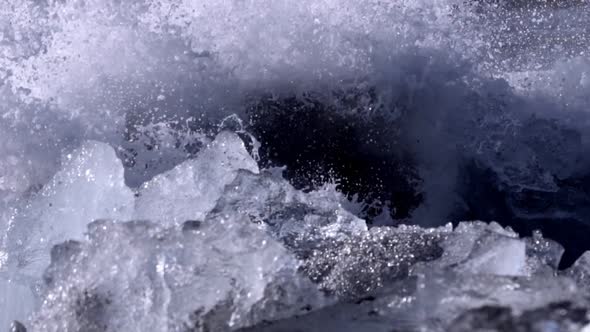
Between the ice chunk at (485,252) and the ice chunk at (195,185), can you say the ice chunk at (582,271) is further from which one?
the ice chunk at (195,185)

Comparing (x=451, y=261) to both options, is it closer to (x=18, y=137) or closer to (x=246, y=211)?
(x=246, y=211)

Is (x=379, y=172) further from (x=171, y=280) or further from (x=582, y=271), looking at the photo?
(x=171, y=280)

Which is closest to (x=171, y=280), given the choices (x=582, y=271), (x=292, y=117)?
(x=582, y=271)

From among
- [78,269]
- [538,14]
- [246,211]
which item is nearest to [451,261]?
[246,211]

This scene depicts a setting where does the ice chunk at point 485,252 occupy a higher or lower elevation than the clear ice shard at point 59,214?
lower

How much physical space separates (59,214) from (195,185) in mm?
402

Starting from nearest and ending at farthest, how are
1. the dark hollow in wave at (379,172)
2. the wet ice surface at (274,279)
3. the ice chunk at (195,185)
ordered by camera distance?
the wet ice surface at (274,279), the ice chunk at (195,185), the dark hollow in wave at (379,172)

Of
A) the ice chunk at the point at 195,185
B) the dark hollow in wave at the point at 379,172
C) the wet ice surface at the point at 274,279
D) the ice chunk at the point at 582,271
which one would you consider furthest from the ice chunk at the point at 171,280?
the dark hollow in wave at the point at 379,172

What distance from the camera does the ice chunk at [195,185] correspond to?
5.50ft

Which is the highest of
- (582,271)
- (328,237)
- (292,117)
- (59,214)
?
(292,117)

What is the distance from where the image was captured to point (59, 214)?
1.86 metres

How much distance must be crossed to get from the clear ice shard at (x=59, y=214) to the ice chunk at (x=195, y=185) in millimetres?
77

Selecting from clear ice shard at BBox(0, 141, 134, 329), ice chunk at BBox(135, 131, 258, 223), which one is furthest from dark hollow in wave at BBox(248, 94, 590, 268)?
clear ice shard at BBox(0, 141, 134, 329)

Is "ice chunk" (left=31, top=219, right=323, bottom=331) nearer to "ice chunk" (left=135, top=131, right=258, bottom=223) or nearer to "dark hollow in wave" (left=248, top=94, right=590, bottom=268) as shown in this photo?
"ice chunk" (left=135, top=131, right=258, bottom=223)
